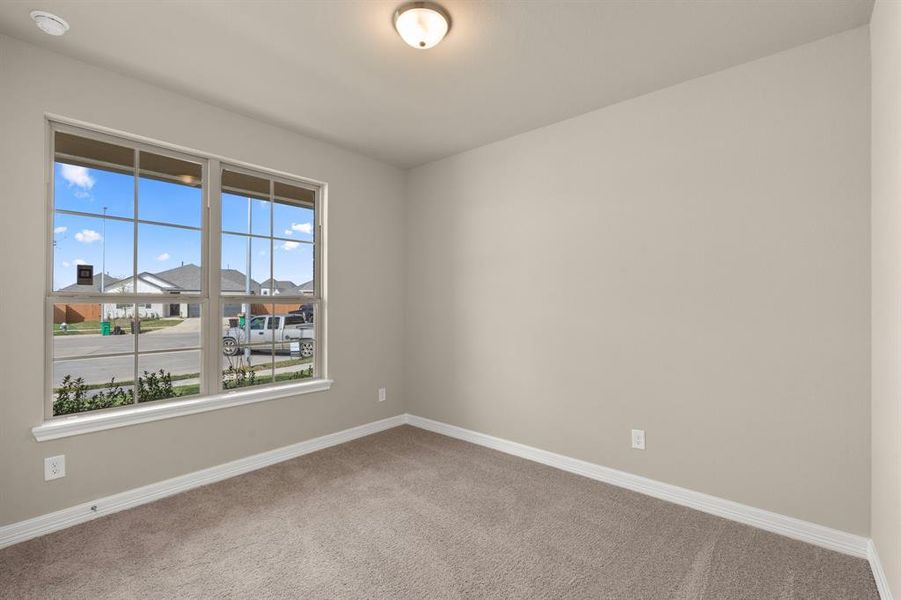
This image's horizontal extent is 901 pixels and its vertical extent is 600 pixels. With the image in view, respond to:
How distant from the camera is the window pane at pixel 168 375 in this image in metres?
2.85

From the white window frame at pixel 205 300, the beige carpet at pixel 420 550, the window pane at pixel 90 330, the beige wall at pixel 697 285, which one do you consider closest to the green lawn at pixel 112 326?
the window pane at pixel 90 330

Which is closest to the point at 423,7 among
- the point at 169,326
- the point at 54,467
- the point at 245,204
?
the point at 245,204

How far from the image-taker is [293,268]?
367cm

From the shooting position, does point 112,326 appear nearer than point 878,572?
No

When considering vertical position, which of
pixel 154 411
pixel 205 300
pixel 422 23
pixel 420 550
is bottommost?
pixel 420 550

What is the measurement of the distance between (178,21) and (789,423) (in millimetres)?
3840

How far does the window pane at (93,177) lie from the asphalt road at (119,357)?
0.79 meters

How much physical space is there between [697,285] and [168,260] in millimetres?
3467

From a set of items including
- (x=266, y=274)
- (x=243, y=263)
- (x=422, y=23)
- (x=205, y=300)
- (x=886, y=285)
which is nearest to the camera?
(x=886, y=285)

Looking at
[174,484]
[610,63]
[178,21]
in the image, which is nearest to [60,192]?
[178,21]

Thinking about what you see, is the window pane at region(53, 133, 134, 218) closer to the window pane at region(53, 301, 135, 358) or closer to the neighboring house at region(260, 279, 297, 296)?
the window pane at region(53, 301, 135, 358)

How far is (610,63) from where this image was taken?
2.54m

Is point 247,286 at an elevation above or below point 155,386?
above

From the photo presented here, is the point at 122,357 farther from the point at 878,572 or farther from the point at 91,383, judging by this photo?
the point at 878,572
